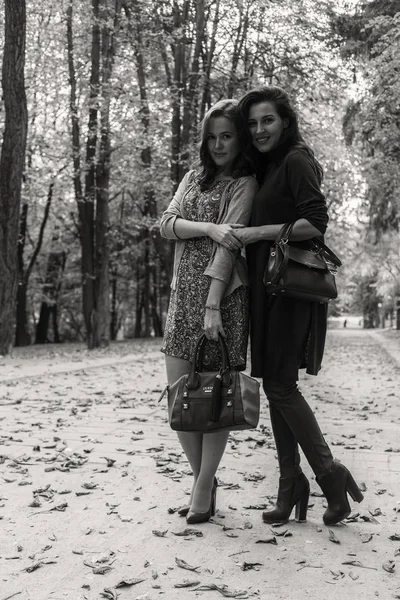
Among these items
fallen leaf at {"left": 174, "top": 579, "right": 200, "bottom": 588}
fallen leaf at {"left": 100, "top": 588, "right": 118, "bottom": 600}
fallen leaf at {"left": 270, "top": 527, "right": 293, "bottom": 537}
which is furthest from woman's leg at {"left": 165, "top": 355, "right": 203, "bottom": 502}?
fallen leaf at {"left": 100, "top": 588, "right": 118, "bottom": 600}

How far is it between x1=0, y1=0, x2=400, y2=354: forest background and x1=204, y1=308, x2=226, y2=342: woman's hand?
9629mm

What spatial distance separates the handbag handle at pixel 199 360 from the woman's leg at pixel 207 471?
337mm

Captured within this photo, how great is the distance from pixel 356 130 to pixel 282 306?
1417cm

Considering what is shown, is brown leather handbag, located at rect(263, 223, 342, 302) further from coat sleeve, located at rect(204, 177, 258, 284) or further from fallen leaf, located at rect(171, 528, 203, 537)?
fallen leaf, located at rect(171, 528, 203, 537)

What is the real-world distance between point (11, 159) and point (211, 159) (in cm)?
1078

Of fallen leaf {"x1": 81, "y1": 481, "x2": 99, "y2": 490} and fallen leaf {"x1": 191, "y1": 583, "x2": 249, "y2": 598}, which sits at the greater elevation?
fallen leaf {"x1": 191, "y1": 583, "x2": 249, "y2": 598}

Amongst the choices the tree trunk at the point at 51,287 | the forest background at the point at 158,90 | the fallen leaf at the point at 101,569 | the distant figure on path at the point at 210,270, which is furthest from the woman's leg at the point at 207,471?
the tree trunk at the point at 51,287

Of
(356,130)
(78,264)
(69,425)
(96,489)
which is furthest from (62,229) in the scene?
(96,489)

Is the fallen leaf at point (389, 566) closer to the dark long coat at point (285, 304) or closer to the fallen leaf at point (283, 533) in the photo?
the fallen leaf at point (283, 533)

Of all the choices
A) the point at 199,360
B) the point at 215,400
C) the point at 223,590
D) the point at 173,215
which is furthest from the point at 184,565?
the point at 173,215

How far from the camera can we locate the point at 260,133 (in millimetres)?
3561

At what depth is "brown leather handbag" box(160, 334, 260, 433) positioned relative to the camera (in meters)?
3.39

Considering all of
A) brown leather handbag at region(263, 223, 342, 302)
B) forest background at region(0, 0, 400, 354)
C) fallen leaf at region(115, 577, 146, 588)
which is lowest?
fallen leaf at region(115, 577, 146, 588)

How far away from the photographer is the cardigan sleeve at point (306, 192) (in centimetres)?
338
